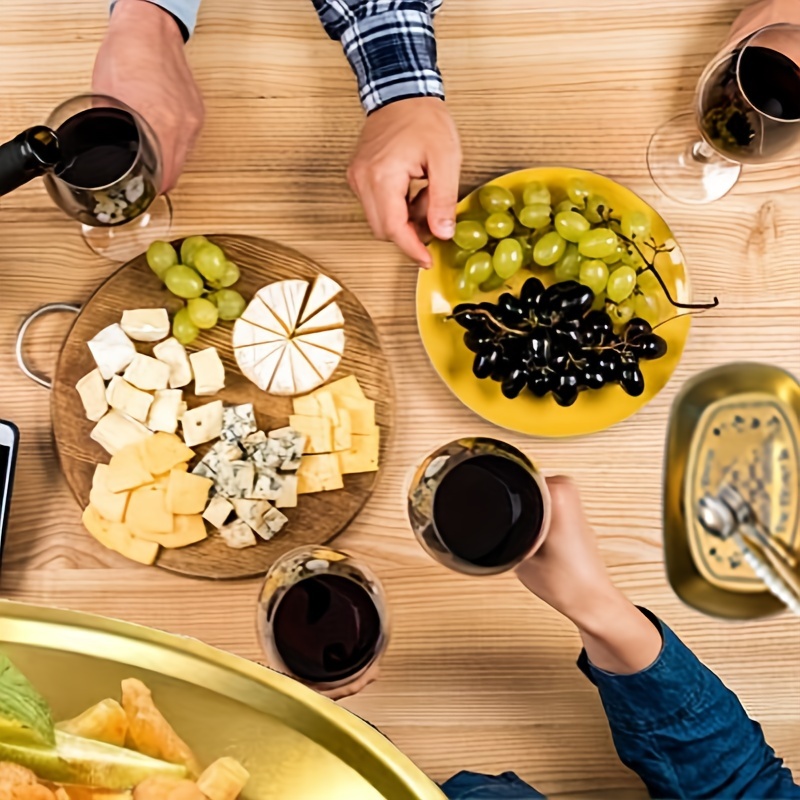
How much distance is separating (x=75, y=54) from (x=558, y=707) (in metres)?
0.83

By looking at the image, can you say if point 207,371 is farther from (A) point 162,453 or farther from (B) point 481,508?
(B) point 481,508

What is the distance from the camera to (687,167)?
81 centimetres

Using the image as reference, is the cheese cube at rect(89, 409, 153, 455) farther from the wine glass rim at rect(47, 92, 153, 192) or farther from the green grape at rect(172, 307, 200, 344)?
the wine glass rim at rect(47, 92, 153, 192)

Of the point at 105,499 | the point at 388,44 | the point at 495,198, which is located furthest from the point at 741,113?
the point at 105,499

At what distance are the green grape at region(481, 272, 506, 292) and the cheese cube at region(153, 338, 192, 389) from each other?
12.0 inches

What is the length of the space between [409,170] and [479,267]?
0.38 ft

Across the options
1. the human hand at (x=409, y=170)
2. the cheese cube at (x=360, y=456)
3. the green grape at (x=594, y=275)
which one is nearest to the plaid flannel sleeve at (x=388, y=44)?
the human hand at (x=409, y=170)

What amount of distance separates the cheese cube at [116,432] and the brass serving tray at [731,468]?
0.50m

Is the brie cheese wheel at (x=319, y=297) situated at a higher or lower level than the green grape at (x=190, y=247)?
lower

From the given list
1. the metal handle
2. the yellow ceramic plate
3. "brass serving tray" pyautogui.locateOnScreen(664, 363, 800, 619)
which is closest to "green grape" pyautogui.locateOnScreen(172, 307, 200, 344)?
the metal handle

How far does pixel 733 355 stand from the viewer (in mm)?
793

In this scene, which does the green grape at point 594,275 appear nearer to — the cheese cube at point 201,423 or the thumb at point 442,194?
the thumb at point 442,194

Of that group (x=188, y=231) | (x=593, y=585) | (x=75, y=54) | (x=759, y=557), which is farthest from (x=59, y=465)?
(x=759, y=557)

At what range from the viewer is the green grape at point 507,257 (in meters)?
0.73
